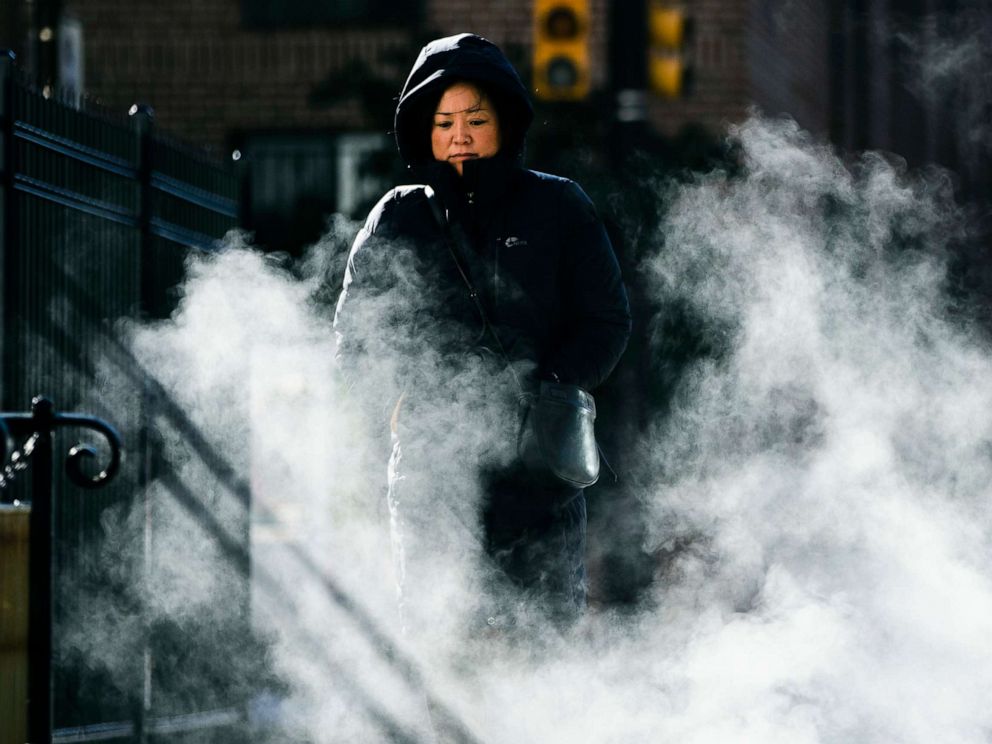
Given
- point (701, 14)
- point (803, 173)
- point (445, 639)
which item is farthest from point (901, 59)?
point (445, 639)

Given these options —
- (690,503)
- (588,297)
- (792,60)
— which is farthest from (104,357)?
(792,60)

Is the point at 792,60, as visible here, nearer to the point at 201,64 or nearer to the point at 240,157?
the point at 201,64

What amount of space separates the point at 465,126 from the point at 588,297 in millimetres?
497

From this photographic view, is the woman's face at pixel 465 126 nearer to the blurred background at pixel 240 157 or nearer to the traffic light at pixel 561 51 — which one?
the blurred background at pixel 240 157

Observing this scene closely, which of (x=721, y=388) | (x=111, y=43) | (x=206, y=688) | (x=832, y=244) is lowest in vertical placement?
(x=206, y=688)

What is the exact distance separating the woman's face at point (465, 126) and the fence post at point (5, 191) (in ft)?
4.90

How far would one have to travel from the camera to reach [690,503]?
25.4ft

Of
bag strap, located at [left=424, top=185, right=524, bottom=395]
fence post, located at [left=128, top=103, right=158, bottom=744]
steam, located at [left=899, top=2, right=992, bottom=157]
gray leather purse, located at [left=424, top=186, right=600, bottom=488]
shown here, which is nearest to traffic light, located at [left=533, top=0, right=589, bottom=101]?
fence post, located at [left=128, top=103, right=158, bottom=744]

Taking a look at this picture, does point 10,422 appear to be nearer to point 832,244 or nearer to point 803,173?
point 832,244

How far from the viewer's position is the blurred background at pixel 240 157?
5430 mm

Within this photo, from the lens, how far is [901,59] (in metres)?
24.4

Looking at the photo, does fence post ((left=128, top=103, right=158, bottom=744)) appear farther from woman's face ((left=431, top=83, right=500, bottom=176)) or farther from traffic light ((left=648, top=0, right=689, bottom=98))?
traffic light ((left=648, top=0, right=689, bottom=98))

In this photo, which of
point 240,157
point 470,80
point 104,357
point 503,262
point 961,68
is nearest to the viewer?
point 503,262

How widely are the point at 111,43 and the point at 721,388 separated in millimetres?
7986
